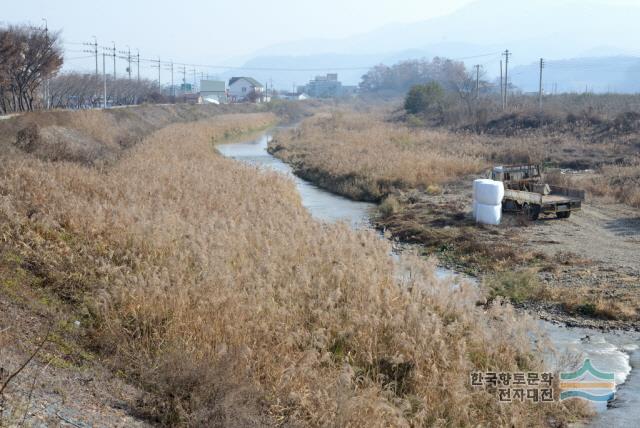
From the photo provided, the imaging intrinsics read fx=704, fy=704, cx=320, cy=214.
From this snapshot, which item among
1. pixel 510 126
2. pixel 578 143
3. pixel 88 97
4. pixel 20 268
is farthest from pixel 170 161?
pixel 88 97

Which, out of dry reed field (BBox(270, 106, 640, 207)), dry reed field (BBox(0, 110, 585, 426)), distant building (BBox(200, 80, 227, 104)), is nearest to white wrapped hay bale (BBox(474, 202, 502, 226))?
dry reed field (BBox(270, 106, 640, 207))

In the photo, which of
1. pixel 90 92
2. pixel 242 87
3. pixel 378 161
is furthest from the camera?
pixel 242 87

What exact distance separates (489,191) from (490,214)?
0.77 meters

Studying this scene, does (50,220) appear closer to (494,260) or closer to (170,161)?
(494,260)

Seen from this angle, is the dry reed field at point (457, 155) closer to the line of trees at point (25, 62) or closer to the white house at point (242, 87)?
the line of trees at point (25, 62)

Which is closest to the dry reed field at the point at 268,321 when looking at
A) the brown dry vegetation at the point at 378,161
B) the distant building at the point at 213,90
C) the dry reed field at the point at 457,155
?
the brown dry vegetation at the point at 378,161

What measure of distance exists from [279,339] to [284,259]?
345 cm

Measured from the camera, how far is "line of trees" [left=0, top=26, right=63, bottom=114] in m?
44.2

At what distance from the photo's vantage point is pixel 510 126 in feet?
168

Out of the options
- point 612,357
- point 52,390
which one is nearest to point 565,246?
point 612,357

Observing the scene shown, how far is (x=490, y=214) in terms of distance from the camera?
22.1 m

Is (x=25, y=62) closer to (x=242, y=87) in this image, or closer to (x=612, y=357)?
(x=612, y=357)

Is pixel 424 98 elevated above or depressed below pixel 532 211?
above

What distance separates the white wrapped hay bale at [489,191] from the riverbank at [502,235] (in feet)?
2.71
